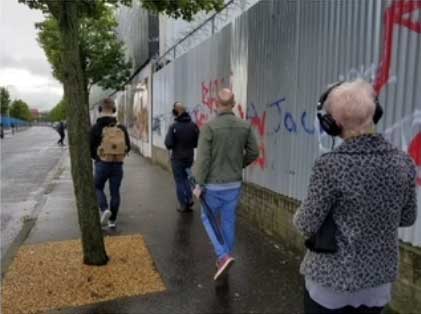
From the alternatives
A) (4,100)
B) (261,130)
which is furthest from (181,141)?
(4,100)

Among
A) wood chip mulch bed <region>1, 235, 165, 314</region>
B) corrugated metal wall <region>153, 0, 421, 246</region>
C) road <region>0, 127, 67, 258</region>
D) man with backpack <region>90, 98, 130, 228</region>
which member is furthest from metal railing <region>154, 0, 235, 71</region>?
road <region>0, 127, 67, 258</region>

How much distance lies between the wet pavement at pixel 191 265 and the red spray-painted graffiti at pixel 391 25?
81.5 inches

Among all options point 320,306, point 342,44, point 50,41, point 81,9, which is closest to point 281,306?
point 320,306

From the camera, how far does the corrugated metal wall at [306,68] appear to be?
3338 millimetres

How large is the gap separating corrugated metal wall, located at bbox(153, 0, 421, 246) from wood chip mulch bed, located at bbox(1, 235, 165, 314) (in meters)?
2.02

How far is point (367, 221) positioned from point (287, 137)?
3530 millimetres

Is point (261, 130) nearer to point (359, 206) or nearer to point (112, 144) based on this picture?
point (112, 144)

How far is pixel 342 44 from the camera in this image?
4.15 m

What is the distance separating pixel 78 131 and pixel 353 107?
11.2ft

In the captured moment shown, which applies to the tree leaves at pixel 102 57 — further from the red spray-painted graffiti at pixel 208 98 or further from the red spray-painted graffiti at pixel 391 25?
the red spray-painted graffiti at pixel 391 25

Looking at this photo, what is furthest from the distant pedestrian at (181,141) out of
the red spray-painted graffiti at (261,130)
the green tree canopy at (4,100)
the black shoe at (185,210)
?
the green tree canopy at (4,100)

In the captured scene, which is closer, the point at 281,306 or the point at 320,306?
the point at 320,306

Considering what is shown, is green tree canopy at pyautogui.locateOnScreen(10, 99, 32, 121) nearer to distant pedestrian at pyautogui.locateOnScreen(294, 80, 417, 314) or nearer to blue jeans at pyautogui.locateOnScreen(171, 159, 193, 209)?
blue jeans at pyautogui.locateOnScreen(171, 159, 193, 209)

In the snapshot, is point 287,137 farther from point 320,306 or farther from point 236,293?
point 320,306
